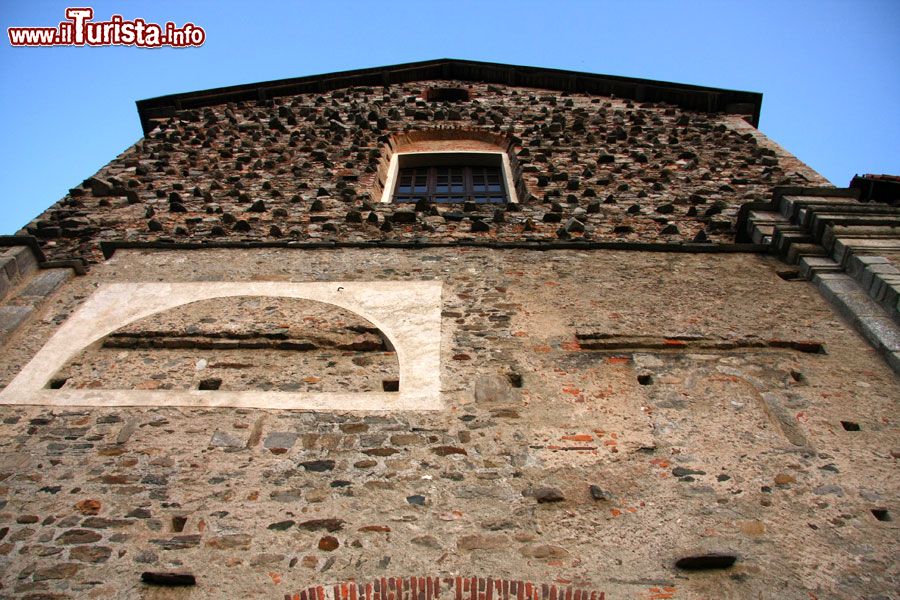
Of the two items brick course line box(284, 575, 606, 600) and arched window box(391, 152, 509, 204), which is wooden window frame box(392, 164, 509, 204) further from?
brick course line box(284, 575, 606, 600)

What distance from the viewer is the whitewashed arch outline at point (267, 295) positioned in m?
4.20

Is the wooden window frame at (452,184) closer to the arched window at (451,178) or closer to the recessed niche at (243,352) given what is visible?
the arched window at (451,178)

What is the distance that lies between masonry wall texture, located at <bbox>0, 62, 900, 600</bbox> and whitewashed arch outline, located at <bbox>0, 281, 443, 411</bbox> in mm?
87

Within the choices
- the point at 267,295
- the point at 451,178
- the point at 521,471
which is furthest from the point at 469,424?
the point at 451,178

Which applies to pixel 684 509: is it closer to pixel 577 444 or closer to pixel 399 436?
pixel 577 444

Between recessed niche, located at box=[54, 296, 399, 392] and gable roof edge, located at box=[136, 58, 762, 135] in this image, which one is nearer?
recessed niche, located at box=[54, 296, 399, 392]

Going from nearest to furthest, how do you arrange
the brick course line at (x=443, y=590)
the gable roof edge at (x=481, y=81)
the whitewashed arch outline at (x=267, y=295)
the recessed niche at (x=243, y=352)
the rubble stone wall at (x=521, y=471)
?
the brick course line at (x=443, y=590) → the rubble stone wall at (x=521, y=471) → the whitewashed arch outline at (x=267, y=295) → the recessed niche at (x=243, y=352) → the gable roof edge at (x=481, y=81)

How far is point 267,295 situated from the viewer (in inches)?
207

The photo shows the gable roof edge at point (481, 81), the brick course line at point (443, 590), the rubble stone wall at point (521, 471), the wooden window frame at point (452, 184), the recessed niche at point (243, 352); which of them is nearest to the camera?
the brick course line at point (443, 590)

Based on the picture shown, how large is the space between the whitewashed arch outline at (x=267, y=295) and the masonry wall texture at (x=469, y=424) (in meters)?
0.09

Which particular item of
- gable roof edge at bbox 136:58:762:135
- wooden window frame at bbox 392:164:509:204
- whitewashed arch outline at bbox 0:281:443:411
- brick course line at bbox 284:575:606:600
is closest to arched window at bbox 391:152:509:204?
wooden window frame at bbox 392:164:509:204

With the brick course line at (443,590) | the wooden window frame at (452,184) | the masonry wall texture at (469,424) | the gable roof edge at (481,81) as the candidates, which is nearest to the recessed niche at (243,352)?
the masonry wall texture at (469,424)

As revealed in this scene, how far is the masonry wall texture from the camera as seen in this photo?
321 centimetres

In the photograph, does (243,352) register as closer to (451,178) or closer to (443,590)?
(443,590)
